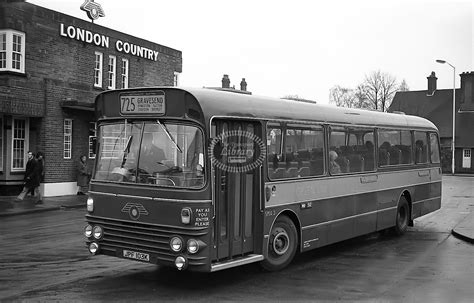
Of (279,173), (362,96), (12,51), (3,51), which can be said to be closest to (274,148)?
(279,173)

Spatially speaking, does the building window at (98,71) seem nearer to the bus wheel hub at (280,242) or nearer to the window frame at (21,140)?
the window frame at (21,140)

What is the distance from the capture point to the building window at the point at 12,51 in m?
19.9

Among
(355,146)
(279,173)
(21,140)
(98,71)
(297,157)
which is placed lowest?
(279,173)

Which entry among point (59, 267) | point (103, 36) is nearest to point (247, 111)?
point (59, 267)

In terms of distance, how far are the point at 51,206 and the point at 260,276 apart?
39.9 ft

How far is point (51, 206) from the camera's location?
1866 cm

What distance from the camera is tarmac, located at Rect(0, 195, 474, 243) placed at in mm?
13617

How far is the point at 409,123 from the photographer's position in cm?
1348

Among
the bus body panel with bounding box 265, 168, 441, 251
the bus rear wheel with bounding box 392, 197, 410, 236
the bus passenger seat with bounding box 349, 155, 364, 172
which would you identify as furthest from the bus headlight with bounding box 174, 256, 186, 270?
the bus rear wheel with bounding box 392, 197, 410, 236

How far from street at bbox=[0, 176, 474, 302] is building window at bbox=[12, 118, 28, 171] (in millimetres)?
9785

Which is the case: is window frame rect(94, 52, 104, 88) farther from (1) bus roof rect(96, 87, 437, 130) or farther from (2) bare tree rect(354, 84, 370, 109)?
(2) bare tree rect(354, 84, 370, 109)

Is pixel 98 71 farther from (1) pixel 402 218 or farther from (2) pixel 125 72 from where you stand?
(1) pixel 402 218

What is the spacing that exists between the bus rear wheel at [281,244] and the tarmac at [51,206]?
18.3 ft

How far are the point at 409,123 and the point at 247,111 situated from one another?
21.8 feet
